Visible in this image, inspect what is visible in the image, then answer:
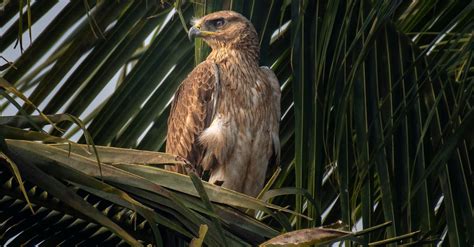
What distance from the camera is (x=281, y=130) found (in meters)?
5.54

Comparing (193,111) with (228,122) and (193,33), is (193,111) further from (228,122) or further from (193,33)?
Result: (193,33)

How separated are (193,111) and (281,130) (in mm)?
471

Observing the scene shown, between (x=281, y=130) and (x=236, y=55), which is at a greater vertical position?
(x=236, y=55)

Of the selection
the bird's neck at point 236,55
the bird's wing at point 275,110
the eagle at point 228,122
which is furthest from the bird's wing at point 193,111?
the bird's wing at point 275,110

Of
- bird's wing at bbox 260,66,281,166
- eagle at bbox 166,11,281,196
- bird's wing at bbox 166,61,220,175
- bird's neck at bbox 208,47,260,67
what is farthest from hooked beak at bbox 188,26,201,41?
bird's neck at bbox 208,47,260,67

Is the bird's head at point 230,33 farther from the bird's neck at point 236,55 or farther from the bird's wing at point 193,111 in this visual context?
the bird's wing at point 193,111

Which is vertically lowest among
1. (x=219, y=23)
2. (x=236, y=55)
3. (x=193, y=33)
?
(x=193, y=33)

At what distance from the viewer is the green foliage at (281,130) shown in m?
2.89

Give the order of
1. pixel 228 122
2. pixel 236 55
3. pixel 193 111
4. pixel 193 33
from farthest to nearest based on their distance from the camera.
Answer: pixel 236 55 < pixel 193 111 < pixel 228 122 < pixel 193 33

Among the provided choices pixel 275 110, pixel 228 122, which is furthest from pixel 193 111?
pixel 275 110

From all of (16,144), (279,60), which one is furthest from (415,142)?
(16,144)

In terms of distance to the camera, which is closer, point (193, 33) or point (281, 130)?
point (193, 33)

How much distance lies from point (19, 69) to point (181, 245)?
1.39m

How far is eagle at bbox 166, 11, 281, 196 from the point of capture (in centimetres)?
536
